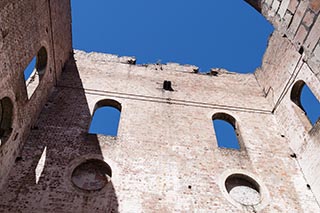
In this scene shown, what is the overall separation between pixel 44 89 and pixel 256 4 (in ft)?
22.8

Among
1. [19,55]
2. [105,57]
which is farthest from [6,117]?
[105,57]

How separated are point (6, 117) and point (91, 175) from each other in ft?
7.77

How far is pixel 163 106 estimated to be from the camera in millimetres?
9234

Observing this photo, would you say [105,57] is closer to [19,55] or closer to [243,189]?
[19,55]

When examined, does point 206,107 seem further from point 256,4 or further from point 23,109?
point 256,4

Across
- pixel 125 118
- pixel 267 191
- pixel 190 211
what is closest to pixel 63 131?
pixel 125 118

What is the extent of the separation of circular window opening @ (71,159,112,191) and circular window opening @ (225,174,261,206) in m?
3.11

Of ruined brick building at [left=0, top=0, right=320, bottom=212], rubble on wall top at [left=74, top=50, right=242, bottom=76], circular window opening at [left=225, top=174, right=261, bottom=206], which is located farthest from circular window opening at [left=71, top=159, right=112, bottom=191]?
rubble on wall top at [left=74, top=50, right=242, bottom=76]

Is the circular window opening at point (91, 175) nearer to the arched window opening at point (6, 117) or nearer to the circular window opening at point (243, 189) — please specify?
the arched window opening at point (6, 117)

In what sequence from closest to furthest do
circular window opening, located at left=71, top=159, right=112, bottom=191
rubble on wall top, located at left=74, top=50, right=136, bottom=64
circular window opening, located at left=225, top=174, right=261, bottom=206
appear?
circular window opening, located at left=71, top=159, right=112, bottom=191 → circular window opening, located at left=225, top=174, right=261, bottom=206 → rubble on wall top, located at left=74, top=50, right=136, bottom=64

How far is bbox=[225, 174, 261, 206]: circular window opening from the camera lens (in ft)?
21.8

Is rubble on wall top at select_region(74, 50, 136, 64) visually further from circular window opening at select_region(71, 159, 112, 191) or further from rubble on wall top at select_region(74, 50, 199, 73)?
circular window opening at select_region(71, 159, 112, 191)

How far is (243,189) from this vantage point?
693 cm

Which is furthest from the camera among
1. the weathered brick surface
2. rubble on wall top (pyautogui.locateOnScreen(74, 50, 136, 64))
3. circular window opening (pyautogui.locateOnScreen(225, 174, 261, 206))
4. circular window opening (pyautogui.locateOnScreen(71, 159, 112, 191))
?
rubble on wall top (pyautogui.locateOnScreen(74, 50, 136, 64))
